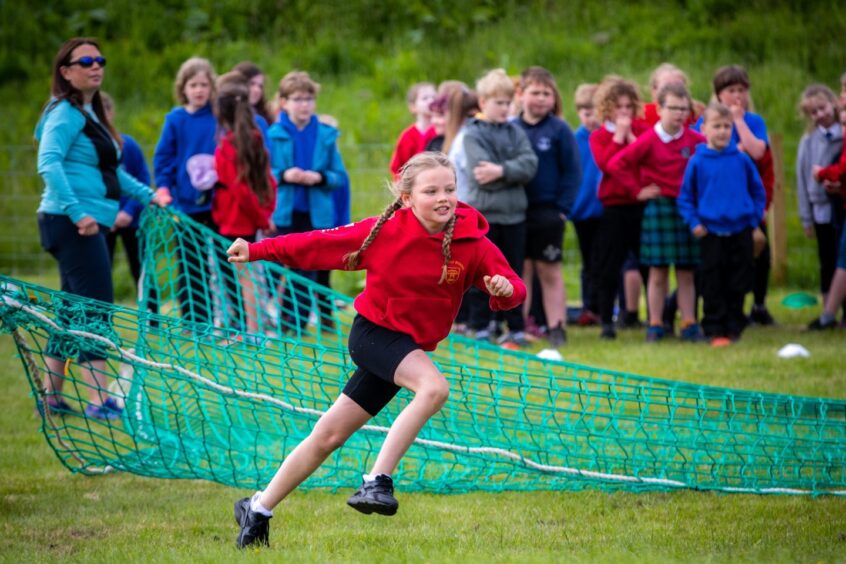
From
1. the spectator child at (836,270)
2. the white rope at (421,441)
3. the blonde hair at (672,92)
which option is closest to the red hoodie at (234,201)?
the blonde hair at (672,92)

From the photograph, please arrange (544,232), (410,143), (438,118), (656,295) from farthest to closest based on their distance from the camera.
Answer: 1. (410,143)
2. (438,118)
3. (656,295)
4. (544,232)

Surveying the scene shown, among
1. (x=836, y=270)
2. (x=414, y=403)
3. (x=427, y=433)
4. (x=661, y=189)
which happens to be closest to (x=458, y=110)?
(x=661, y=189)

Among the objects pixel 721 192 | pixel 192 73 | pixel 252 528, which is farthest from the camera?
pixel 192 73

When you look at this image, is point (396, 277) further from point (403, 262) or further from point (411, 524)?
point (411, 524)

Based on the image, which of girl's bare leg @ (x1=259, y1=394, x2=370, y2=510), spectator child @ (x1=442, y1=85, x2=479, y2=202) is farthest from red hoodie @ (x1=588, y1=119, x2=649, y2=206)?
girl's bare leg @ (x1=259, y1=394, x2=370, y2=510)

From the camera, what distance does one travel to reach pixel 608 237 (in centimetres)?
941

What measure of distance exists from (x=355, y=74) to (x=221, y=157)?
1077cm

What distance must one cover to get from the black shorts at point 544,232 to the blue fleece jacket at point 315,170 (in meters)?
1.68

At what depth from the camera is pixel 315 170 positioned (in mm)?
9562

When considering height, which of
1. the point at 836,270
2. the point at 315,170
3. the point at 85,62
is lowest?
the point at 836,270

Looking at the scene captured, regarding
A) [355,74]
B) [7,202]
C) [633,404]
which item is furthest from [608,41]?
[633,404]

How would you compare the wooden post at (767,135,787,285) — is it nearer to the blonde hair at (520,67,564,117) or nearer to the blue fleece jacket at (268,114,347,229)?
the blonde hair at (520,67,564,117)

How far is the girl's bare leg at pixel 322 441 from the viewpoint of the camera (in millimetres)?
4180

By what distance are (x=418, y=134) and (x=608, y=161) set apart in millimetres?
1995
